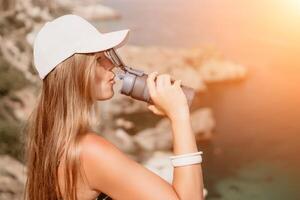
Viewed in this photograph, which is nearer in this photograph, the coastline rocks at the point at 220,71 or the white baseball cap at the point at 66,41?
the white baseball cap at the point at 66,41

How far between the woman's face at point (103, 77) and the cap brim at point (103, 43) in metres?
0.03

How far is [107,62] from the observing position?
1.19 m

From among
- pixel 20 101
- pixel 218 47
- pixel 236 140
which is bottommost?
pixel 236 140

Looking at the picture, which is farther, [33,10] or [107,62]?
[33,10]

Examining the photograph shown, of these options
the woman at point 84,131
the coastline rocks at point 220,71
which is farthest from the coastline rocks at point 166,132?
the woman at point 84,131

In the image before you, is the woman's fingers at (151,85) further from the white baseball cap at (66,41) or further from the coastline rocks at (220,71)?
the coastline rocks at (220,71)

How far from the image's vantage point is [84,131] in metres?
1.13

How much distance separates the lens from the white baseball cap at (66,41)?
1146mm

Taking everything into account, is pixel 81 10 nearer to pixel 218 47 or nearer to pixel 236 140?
pixel 218 47

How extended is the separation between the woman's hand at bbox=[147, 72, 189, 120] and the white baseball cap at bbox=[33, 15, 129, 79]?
118mm

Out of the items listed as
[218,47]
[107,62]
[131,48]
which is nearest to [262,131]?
[218,47]

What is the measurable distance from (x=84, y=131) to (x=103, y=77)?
127 millimetres

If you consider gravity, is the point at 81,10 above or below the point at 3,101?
above

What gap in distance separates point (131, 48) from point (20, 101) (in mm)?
739
